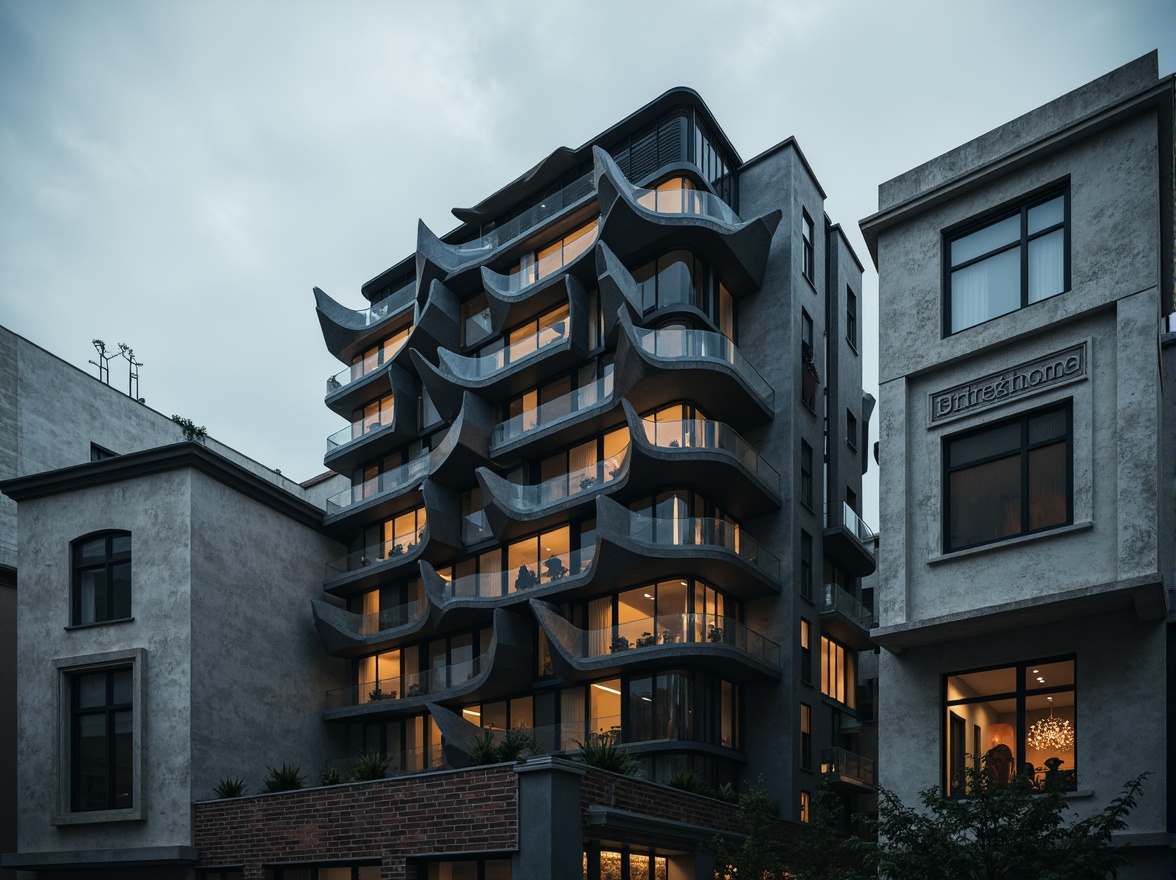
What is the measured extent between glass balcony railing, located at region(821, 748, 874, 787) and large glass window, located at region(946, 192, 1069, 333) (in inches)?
835

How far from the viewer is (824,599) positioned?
36.9m

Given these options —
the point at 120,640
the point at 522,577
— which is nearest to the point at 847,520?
the point at 522,577

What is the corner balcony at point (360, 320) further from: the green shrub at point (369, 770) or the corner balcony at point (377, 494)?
the green shrub at point (369, 770)

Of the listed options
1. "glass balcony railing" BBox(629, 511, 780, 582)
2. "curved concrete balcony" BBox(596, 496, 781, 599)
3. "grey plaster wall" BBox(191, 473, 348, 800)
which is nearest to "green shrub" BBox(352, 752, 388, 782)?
"grey plaster wall" BBox(191, 473, 348, 800)

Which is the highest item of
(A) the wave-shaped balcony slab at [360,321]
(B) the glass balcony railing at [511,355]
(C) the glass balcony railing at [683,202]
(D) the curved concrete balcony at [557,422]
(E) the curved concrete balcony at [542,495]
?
(C) the glass balcony railing at [683,202]

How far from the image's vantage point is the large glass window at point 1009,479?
16.0 metres

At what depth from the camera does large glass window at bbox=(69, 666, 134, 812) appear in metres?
30.8

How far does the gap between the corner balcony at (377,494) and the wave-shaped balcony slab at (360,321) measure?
679 cm

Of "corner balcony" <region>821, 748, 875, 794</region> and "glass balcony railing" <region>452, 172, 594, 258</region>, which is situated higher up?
"glass balcony railing" <region>452, 172, 594, 258</region>

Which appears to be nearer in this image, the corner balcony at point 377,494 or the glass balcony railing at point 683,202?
the glass balcony railing at point 683,202

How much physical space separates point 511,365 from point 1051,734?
2538 cm

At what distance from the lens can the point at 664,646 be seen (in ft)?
101

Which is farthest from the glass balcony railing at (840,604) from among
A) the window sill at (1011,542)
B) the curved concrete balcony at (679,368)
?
the window sill at (1011,542)

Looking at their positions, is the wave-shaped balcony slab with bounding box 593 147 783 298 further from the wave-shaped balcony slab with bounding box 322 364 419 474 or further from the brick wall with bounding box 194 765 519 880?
the brick wall with bounding box 194 765 519 880
